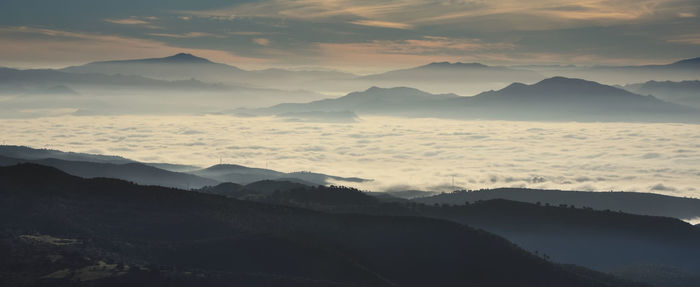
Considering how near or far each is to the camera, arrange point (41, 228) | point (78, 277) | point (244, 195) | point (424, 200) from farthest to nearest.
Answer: point (424, 200), point (244, 195), point (41, 228), point (78, 277)

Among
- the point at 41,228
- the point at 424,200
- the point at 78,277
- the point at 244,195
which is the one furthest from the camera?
the point at 424,200

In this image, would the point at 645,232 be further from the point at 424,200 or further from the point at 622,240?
the point at 424,200

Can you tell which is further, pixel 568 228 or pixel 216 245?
pixel 568 228

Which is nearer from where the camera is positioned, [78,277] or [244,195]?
[78,277]

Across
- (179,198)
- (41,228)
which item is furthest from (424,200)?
(41,228)

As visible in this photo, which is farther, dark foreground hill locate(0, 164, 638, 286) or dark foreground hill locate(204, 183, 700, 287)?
dark foreground hill locate(204, 183, 700, 287)

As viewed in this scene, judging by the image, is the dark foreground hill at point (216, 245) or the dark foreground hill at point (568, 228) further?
the dark foreground hill at point (568, 228)

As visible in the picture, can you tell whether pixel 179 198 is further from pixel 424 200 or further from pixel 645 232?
pixel 424 200

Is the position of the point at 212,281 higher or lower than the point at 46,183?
lower
